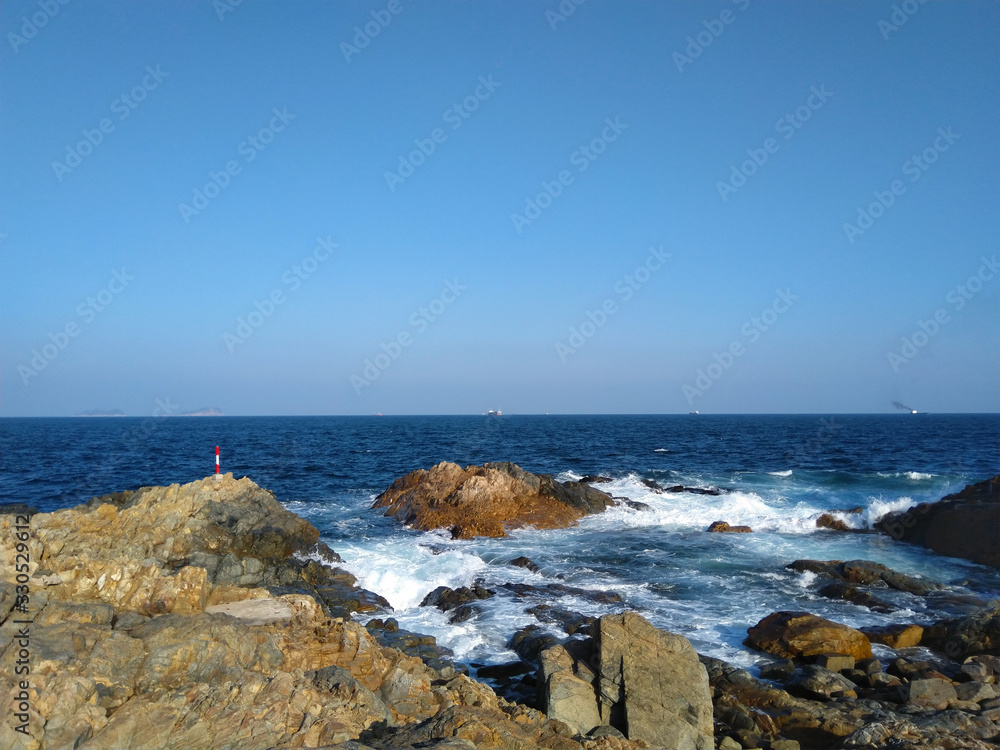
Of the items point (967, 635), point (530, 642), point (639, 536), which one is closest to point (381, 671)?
point (530, 642)

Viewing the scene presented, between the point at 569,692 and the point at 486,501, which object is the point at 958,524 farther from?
the point at 569,692

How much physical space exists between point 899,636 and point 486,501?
51.7 ft

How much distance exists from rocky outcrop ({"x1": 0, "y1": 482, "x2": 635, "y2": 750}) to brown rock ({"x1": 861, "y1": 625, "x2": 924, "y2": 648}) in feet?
29.9

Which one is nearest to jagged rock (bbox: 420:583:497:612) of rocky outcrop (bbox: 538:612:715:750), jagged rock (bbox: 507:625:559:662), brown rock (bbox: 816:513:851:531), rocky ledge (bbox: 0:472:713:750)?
rocky ledge (bbox: 0:472:713:750)

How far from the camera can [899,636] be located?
14438mm

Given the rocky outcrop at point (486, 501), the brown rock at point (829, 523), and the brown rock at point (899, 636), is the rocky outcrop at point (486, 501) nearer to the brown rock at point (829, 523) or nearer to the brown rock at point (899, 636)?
the brown rock at point (829, 523)

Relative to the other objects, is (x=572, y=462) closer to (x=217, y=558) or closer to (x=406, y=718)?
(x=217, y=558)

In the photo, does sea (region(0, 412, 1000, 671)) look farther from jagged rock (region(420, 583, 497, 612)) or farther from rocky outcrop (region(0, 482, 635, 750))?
rocky outcrop (region(0, 482, 635, 750))

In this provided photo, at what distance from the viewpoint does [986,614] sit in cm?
1437

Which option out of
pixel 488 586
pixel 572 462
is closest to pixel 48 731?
pixel 488 586

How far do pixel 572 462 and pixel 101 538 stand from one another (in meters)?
36.8

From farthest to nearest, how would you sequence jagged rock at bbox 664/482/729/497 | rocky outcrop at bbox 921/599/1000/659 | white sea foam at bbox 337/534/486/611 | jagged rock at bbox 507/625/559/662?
jagged rock at bbox 664/482/729/497
white sea foam at bbox 337/534/486/611
rocky outcrop at bbox 921/599/1000/659
jagged rock at bbox 507/625/559/662

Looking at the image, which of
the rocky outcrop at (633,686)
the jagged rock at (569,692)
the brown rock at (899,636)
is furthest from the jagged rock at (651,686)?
the brown rock at (899,636)

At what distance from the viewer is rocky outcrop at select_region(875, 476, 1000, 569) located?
72.1 ft
